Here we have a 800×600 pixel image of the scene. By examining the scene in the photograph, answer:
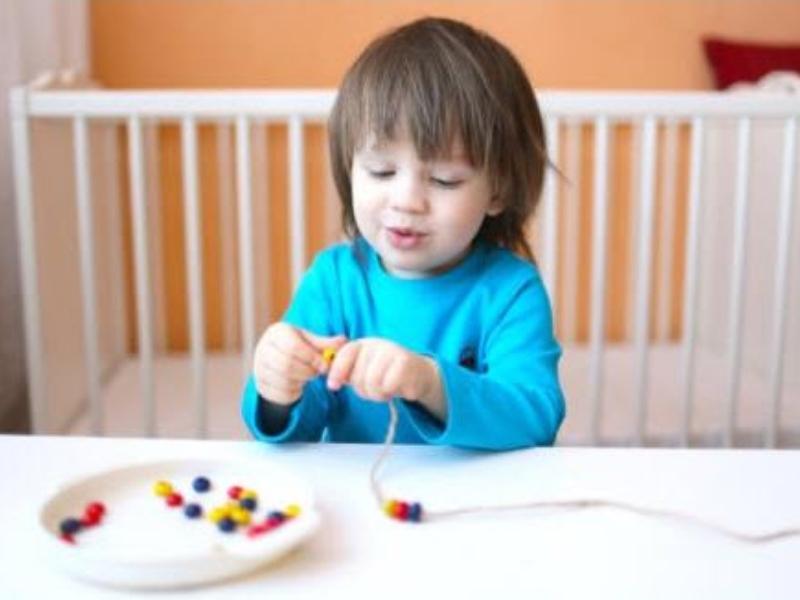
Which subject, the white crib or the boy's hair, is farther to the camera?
the white crib

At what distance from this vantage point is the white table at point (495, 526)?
498mm

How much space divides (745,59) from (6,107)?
1.56 meters

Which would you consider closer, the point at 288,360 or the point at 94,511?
the point at 94,511

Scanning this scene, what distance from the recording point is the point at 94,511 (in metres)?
0.57

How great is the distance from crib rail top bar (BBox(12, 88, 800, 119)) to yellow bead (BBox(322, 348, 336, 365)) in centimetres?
95

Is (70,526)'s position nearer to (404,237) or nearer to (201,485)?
(201,485)

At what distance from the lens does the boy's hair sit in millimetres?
805

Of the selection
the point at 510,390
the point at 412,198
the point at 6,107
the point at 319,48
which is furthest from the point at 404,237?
the point at 319,48

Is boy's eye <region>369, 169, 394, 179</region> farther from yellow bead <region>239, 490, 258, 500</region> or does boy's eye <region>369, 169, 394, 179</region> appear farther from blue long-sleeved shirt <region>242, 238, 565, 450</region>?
yellow bead <region>239, 490, 258, 500</region>

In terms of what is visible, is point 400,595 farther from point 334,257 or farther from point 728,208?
point 728,208

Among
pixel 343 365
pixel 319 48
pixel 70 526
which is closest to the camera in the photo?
pixel 70 526

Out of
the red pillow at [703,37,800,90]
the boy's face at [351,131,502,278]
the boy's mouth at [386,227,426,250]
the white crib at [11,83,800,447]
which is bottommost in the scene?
the white crib at [11,83,800,447]

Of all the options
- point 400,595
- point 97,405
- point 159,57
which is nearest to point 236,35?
point 159,57

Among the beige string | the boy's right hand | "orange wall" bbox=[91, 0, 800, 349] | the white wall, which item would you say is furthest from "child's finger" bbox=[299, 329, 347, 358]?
"orange wall" bbox=[91, 0, 800, 349]
